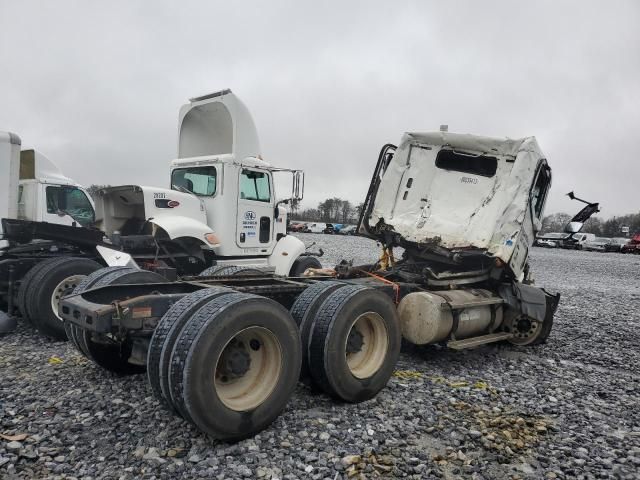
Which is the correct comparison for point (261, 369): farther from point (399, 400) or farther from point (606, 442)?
point (606, 442)

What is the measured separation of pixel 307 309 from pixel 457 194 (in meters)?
3.73

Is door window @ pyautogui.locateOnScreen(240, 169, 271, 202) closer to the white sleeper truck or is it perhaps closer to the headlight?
the white sleeper truck

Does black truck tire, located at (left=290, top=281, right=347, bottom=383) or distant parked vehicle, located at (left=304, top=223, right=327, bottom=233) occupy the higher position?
distant parked vehicle, located at (left=304, top=223, right=327, bottom=233)

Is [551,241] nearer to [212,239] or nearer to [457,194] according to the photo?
[457,194]

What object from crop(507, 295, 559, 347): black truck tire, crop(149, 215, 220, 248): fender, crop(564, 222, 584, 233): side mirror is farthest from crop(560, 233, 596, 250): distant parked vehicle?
crop(149, 215, 220, 248): fender

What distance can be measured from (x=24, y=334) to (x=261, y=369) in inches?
189

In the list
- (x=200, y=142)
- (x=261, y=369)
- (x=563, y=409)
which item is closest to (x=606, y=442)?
(x=563, y=409)

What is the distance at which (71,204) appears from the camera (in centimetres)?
1244

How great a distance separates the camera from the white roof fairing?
6602 millimetres

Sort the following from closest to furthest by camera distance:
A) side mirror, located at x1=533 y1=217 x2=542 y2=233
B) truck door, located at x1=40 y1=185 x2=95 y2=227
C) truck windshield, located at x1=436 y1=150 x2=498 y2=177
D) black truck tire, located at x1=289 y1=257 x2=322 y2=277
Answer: truck windshield, located at x1=436 y1=150 x2=498 y2=177
side mirror, located at x1=533 y1=217 x2=542 y2=233
black truck tire, located at x1=289 y1=257 x2=322 y2=277
truck door, located at x1=40 y1=185 x2=95 y2=227

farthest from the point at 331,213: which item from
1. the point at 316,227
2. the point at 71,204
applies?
the point at 71,204

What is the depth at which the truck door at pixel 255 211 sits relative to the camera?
931 cm

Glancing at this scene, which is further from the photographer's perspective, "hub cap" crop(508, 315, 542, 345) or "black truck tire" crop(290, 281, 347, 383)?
"hub cap" crop(508, 315, 542, 345)

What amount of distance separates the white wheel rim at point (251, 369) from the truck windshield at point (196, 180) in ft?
18.8
